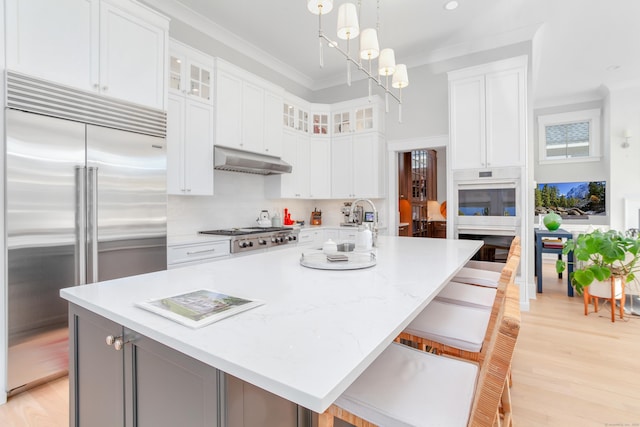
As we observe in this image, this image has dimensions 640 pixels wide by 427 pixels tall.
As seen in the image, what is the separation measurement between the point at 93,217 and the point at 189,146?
4.08ft

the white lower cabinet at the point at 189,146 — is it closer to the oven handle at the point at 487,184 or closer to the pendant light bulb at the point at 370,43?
the pendant light bulb at the point at 370,43

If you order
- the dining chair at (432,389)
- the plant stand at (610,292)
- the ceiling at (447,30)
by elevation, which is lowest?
the plant stand at (610,292)

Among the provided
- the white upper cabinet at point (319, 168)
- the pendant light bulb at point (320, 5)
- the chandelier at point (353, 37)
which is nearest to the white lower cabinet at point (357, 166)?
the white upper cabinet at point (319, 168)

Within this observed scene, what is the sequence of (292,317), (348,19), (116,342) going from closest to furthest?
(292,317)
(116,342)
(348,19)

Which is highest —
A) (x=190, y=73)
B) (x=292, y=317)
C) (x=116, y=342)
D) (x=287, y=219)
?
(x=190, y=73)

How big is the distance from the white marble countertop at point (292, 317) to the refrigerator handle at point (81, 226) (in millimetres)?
1078

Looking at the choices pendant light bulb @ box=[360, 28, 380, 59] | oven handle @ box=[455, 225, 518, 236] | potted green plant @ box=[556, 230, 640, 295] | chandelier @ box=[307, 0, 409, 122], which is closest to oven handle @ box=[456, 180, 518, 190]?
oven handle @ box=[455, 225, 518, 236]

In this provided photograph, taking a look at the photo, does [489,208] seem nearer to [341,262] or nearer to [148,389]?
[341,262]

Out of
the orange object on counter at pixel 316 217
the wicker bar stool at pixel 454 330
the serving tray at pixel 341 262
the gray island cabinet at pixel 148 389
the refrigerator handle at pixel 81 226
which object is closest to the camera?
the gray island cabinet at pixel 148 389

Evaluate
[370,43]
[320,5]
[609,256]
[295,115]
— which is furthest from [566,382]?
[295,115]

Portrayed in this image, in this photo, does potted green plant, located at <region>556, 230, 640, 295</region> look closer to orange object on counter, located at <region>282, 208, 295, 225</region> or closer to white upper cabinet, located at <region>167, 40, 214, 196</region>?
orange object on counter, located at <region>282, 208, 295, 225</region>

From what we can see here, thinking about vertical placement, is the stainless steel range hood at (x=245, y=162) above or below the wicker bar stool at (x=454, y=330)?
above

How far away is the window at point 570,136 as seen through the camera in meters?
6.52

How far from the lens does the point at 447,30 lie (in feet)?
12.8
